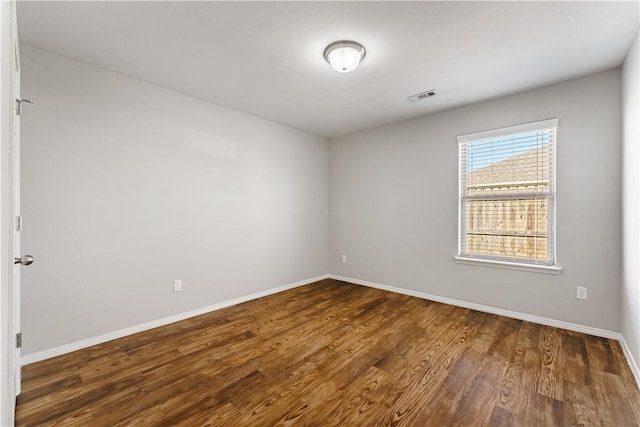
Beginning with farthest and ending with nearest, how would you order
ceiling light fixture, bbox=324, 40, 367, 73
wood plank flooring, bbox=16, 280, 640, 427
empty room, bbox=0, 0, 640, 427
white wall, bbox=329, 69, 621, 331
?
1. white wall, bbox=329, 69, 621, 331
2. ceiling light fixture, bbox=324, 40, 367, 73
3. empty room, bbox=0, 0, 640, 427
4. wood plank flooring, bbox=16, 280, 640, 427

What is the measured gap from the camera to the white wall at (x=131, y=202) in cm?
236

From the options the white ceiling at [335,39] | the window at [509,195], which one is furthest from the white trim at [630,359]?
the white ceiling at [335,39]

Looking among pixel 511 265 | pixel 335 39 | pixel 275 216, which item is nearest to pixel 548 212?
pixel 511 265

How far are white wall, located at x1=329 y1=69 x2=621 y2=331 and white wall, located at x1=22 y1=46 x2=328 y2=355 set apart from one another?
1423 mm

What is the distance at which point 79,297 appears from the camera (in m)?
2.53

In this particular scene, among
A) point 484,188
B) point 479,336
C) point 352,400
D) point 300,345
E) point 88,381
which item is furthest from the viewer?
point 484,188

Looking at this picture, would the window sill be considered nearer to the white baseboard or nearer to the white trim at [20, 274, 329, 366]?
the white baseboard

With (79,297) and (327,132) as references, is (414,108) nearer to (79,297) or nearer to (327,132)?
(327,132)

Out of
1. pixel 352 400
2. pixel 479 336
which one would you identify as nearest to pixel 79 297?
pixel 352 400

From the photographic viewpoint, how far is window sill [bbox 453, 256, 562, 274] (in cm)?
298

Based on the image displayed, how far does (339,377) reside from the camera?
2082 mm

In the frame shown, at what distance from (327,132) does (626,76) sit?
3507 millimetres

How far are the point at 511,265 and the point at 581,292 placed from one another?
2.05 feet

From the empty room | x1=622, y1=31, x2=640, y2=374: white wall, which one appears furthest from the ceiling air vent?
x1=622, y1=31, x2=640, y2=374: white wall
